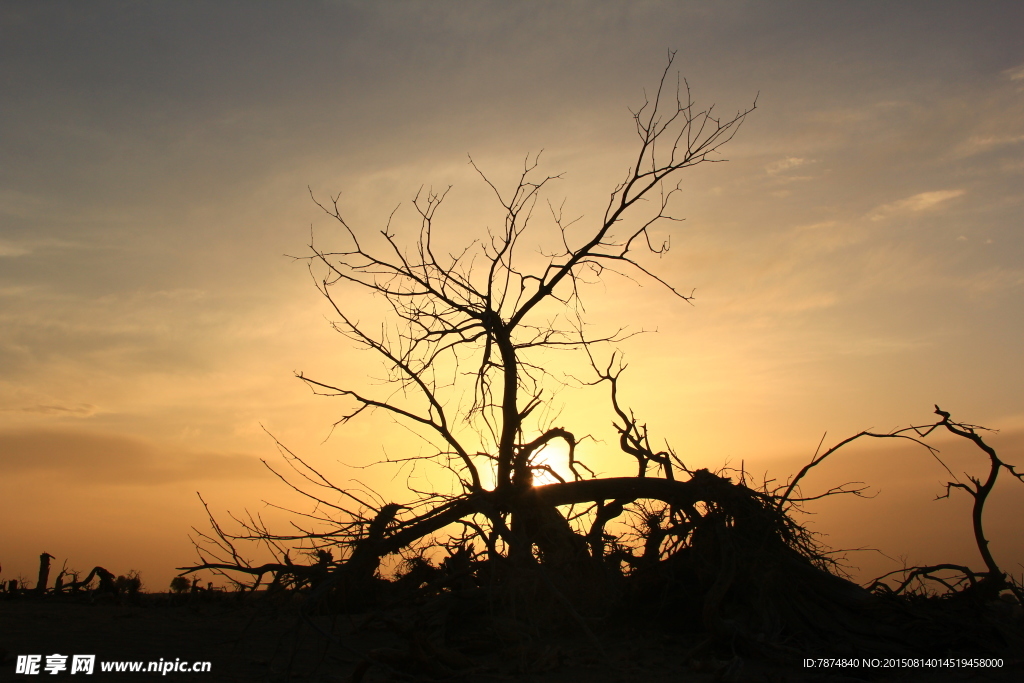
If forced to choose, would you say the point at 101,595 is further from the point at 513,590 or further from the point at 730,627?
the point at 730,627

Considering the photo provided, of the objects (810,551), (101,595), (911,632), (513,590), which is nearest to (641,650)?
(513,590)

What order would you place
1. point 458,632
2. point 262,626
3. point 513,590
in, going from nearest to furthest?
point 513,590 < point 458,632 < point 262,626

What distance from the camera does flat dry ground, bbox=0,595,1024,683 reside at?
7.12 m

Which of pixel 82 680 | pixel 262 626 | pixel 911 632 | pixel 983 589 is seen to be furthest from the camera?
pixel 262 626

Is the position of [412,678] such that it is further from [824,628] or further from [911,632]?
[911,632]

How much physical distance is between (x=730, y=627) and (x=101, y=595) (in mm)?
9763

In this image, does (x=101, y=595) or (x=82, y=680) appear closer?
(x=82, y=680)

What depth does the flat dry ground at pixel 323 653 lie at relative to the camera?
23.4 feet

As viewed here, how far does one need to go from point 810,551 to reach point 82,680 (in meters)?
7.73

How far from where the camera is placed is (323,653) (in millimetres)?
7633

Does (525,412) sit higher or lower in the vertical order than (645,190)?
lower

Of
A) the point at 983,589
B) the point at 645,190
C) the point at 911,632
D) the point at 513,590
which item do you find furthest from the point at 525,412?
the point at 983,589

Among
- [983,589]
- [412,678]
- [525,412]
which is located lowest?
Result: [412,678]

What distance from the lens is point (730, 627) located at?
7793 mm
